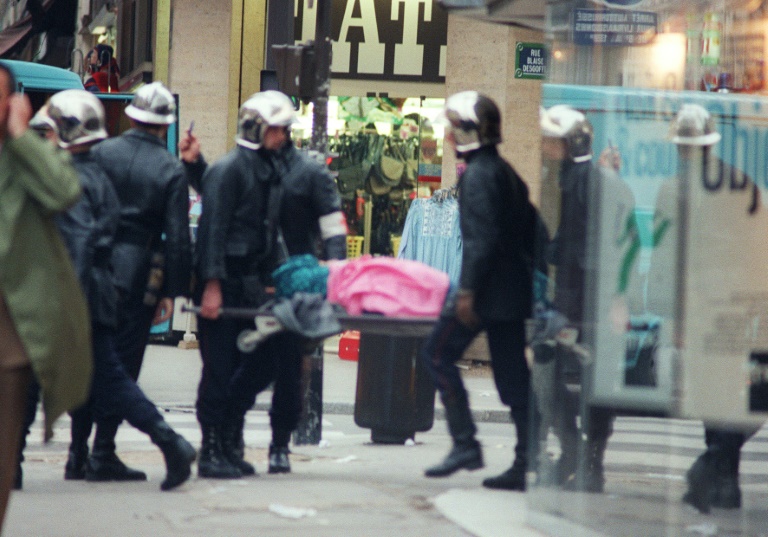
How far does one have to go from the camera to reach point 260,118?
23.8 feet

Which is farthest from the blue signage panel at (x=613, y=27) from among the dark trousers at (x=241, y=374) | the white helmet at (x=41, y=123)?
the white helmet at (x=41, y=123)

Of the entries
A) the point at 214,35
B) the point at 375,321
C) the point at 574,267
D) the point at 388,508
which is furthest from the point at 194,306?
the point at 214,35

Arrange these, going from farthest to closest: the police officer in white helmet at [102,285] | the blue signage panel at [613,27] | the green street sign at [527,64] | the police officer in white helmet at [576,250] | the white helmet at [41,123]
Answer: the green street sign at [527,64]
the white helmet at [41,123]
the police officer in white helmet at [102,285]
the police officer in white helmet at [576,250]
the blue signage panel at [613,27]

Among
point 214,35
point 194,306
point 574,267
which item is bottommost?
point 194,306

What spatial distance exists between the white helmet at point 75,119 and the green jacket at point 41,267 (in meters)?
2.08

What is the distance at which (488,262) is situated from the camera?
6.63 m

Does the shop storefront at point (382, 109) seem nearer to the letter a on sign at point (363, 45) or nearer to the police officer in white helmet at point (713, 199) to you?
the letter a on sign at point (363, 45)

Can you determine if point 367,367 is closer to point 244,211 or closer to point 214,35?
point 244,211

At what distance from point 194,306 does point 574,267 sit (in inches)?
99.2

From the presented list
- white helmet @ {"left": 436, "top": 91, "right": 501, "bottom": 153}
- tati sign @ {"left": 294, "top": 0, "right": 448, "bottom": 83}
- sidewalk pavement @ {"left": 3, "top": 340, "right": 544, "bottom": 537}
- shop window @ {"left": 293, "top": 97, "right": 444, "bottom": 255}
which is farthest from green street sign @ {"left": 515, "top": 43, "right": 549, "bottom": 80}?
white helmet @ {"left": 436, "top": 91, "right": 501, "bottom": 153}

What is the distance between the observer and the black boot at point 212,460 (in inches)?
283

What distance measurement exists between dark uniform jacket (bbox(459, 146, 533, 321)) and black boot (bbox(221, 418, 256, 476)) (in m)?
1.53

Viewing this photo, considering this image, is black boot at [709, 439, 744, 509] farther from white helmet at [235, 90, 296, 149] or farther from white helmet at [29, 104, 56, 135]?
white helmet at [29, 104, 56, 135]

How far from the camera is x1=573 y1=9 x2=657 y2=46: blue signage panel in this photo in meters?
5.12
